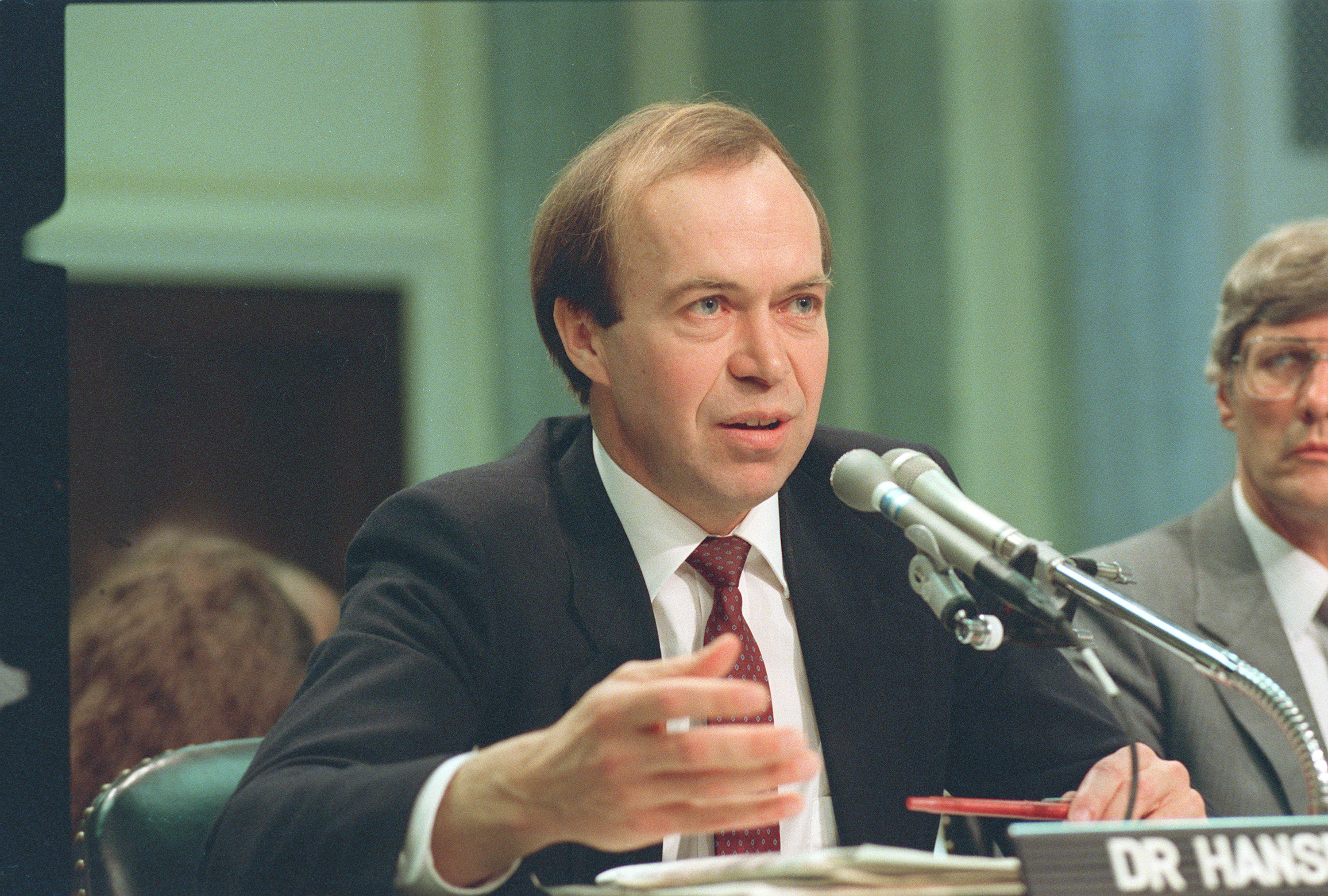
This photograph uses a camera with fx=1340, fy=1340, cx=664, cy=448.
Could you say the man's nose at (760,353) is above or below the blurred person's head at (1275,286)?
below

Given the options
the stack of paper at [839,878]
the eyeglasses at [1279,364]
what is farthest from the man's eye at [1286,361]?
the stack of paper at [839,878]

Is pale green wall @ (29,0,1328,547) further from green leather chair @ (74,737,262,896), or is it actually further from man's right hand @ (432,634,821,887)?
man's right hand @ (432,634,821,887)

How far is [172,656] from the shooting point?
7.25 ft

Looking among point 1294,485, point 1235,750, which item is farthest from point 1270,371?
point 1235,750

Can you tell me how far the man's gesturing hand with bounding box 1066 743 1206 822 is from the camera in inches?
49.6

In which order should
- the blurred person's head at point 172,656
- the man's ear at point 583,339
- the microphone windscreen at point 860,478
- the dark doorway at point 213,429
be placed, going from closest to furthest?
the microphone windscreen at point 860,478 < the man's ear at point 583,339 < the blurred person's head at point 172,656 < the dark doorway at point 213,429

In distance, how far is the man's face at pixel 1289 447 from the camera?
6.64ft

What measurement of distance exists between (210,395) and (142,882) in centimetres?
127

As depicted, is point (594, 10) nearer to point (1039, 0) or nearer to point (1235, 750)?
point (1039, 0)

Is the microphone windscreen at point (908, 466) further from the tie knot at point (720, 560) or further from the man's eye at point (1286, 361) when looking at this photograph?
the man's eye at point (1286, 361)

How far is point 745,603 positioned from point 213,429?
128cm

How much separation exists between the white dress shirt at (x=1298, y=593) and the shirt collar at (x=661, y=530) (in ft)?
3.08

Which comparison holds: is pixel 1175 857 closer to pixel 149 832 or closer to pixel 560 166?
pixel 149 832

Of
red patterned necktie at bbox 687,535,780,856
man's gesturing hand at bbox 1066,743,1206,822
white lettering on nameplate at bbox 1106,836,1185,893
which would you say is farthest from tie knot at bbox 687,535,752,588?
white lettering on nameplate at bbox 1106,836,1185,893
